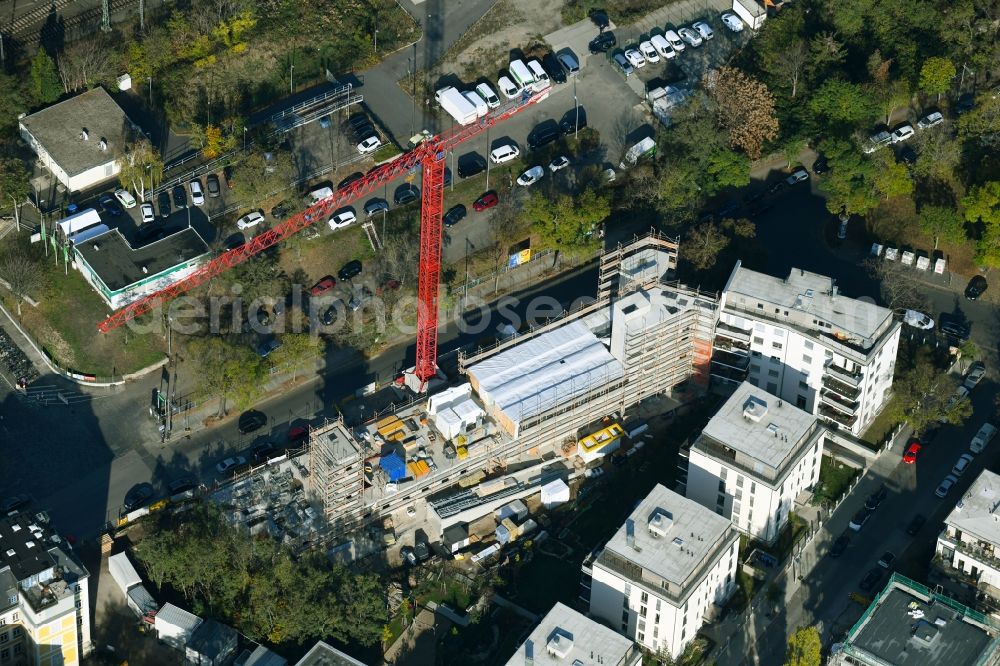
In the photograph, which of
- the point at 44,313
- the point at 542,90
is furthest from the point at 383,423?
the point at 542,90

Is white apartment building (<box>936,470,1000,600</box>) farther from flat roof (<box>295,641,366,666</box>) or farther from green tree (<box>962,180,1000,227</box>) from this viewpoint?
flat roof (<box>295,641,366,666</box>)

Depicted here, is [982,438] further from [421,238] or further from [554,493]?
[421,238]

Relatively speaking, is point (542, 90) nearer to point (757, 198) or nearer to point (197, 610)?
point (757, 198)

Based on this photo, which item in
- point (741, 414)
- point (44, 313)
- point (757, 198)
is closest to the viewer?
point (741, 414)

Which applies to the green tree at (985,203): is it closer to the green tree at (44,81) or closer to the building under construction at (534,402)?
the building under construction at (534,402)

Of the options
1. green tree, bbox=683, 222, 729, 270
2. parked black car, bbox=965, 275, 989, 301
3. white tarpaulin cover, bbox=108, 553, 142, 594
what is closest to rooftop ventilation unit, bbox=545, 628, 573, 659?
white tarpaulin cover, bbox=108, 553, 142, 594

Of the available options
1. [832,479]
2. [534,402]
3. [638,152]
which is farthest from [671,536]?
[638,152]

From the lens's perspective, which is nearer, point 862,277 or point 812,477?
point 812,477
